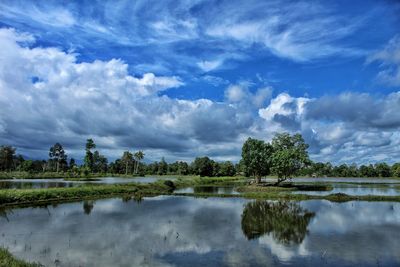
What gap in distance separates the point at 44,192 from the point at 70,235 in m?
30.4

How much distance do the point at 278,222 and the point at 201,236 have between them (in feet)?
42.0

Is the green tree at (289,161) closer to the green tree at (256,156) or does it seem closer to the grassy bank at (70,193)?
the green tree at (256,156)

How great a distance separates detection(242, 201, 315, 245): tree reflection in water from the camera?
111ft

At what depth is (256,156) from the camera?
11050 cm

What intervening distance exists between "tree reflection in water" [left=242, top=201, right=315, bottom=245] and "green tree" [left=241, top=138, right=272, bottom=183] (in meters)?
52.5

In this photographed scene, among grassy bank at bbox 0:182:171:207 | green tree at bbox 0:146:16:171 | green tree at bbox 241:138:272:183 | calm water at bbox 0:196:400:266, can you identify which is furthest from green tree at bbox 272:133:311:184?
green tree at bbox 0:146:16:171

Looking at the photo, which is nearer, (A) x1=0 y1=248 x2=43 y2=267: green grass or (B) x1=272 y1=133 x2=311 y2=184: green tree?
(A) x1=0 y1=248 x2=43 y2=267: green grass

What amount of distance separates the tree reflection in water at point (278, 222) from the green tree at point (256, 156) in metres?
52.5

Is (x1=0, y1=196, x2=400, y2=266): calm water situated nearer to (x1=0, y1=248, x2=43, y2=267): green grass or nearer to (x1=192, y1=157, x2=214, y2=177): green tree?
(x1=0, y1=248, x2=43, y2=267): green grass

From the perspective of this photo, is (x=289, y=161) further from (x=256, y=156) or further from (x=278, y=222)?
(x=278, y=222)

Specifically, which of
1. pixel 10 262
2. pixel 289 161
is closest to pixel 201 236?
pixel 10 262

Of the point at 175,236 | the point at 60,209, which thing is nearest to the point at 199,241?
the point at 175,236

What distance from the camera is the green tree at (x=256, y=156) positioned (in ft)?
363

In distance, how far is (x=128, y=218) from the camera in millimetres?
43062
